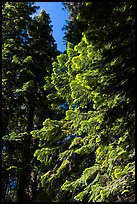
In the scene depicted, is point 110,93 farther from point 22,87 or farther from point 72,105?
point 22,87

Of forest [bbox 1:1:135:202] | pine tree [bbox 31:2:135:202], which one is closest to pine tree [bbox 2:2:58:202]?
forest [bbox 1:1:135:202]

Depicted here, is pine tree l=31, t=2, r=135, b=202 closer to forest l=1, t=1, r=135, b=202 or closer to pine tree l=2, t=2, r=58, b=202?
forest l=1, t=1, r=135, b=202

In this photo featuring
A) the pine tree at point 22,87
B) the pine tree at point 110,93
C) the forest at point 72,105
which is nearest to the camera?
the pine tree at point 110,93

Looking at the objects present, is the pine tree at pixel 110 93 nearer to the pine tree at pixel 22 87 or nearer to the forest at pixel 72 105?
the forest at pixel 72 105

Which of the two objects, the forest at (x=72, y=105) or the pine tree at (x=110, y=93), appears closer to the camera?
the pine tree at (x=110, y=93)

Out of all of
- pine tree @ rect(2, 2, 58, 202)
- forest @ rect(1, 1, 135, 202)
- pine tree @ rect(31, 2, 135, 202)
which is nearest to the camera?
pine tree @ rect(31, 2, 135, 202)

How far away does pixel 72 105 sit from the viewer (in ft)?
45.0

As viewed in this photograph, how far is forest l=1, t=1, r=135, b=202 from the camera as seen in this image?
24.9ft

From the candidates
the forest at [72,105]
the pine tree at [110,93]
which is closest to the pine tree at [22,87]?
the forest at [72,105]

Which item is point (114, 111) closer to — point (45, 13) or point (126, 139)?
point (126, 139)

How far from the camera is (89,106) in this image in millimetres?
13039

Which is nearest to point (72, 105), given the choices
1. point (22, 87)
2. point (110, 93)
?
point (22, 87)

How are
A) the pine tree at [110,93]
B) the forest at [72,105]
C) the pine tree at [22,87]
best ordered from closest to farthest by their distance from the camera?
1. the pine tree at [110,93]
2. the forest at [72,105]
3. the pine tree at [22,87]

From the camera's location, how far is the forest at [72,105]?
24.9 feet
